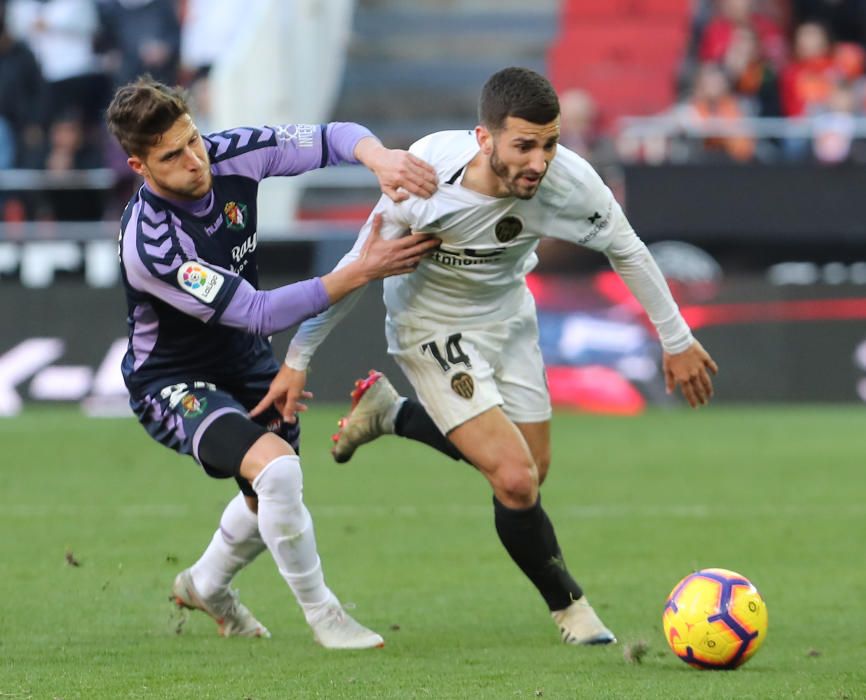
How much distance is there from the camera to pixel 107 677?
511 centimetres

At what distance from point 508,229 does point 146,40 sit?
42.4 ft

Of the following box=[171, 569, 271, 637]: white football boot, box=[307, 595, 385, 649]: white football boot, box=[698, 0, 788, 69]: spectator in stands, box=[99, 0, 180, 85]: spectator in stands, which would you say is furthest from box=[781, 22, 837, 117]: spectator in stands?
box=[307, 595, 385, 649]: white football boot

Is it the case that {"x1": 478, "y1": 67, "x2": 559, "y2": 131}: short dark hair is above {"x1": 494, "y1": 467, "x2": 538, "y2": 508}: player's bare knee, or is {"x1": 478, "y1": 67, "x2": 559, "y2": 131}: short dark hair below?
above

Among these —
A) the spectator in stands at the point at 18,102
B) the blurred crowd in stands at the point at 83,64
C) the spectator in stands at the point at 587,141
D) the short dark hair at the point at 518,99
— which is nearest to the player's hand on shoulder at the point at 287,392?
the short dark hair at the point at 518,99

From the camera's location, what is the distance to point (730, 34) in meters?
18.4

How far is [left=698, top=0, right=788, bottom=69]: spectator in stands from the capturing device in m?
18.3

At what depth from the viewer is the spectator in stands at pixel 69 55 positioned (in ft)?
60.1

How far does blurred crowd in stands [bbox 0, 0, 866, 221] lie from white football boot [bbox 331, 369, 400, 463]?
8997 millimetres

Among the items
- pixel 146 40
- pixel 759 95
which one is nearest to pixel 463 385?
pixel 759 95

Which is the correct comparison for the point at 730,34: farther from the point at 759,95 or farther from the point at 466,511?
the point at 466,511

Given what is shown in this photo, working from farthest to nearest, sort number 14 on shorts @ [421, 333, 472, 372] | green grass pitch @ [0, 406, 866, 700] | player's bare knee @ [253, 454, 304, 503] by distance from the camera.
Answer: number 14 on shorts @ [421, 333, 472, 372]
player's bare knee @ [253, 454, 304, 503]
green grass pitch @ [0, 406, 866, 700]

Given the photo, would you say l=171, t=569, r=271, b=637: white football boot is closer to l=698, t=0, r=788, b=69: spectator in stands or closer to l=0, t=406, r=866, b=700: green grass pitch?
l=0, t=406, r=866, b=700: green grass pitch

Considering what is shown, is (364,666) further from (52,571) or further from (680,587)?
(52,571)

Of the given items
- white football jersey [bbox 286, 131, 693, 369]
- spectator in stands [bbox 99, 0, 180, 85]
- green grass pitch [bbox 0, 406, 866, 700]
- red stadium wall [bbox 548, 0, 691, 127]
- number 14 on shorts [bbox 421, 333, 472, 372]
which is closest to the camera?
green grass pitch [bbox 0, 406, 866, 700]
